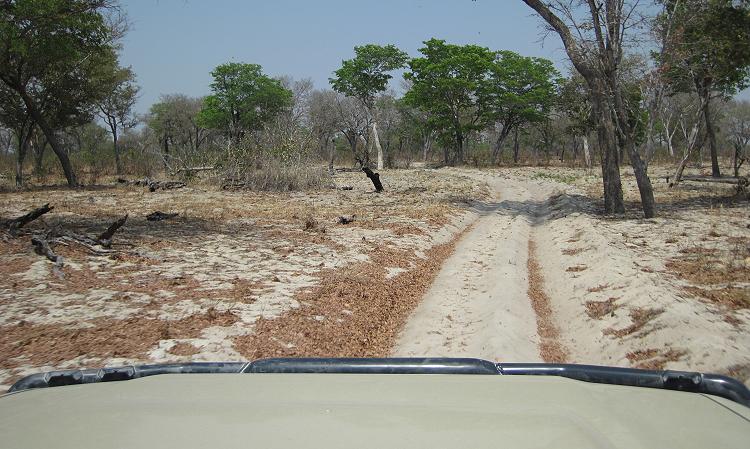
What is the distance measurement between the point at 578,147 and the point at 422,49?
26.5 metres

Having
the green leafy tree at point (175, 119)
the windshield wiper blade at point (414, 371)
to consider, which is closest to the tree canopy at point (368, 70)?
the green leafy tree at point (175, 119)

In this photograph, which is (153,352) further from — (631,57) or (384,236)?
(631,57)

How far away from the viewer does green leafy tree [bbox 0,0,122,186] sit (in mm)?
13820

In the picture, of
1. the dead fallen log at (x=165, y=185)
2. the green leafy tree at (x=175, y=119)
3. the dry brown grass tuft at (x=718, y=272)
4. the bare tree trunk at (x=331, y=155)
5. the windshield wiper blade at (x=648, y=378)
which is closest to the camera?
the windshield wiper blade at (x=648, y=378)

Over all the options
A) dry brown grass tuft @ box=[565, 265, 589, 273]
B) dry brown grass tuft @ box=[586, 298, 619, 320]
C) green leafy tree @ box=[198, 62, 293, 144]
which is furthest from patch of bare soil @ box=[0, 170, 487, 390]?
green leafy tree @ box=[198, 62, 293, 144]

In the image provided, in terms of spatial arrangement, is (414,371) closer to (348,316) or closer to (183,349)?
(183,349)

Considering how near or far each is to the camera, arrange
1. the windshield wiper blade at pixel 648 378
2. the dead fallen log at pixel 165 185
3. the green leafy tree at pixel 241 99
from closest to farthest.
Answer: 1. the windshield wiper blade at pixel 648 378
2. the dead fallen log at pixel 165 185
3. the green leafy tree at pixel 241 99

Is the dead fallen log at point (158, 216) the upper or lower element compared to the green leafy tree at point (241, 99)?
lower

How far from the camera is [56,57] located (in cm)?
1859

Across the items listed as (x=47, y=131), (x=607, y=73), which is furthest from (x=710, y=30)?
(x=47, y=131)

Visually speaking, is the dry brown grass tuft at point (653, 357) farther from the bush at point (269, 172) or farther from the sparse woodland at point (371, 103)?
the bush at point (269, 172)

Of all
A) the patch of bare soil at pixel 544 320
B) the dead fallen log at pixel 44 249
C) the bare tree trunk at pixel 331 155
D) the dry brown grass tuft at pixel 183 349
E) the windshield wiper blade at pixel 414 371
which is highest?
the bare tree trunk at pixel 331 155

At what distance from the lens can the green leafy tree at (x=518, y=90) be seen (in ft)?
137

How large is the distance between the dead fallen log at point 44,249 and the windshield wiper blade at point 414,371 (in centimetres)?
591
